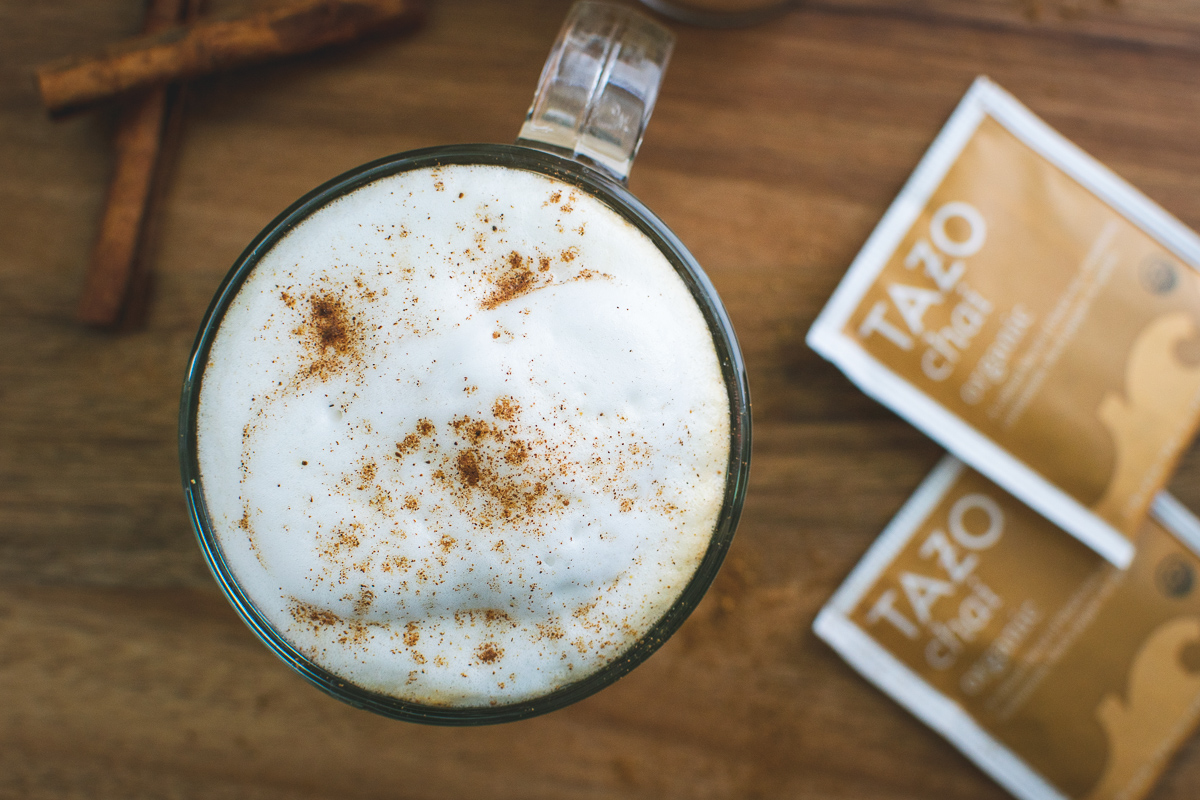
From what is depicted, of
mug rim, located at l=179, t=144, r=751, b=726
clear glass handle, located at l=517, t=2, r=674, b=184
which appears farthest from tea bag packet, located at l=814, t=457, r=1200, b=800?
clear glass handle, located at l=517, t=2, r=674, b=184

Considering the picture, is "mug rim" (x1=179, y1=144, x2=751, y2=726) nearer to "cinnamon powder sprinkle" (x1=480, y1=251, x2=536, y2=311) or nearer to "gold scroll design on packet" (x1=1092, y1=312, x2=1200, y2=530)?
"cinnamon powder sprinkle" (x1=480, y1=251, x2=536, y2=311)

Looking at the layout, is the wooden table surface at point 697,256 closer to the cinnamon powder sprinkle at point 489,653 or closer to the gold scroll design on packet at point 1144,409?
the gold scroll design on packet at point 1144,409

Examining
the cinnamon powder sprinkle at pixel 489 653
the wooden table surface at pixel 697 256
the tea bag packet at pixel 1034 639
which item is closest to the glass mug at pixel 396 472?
the cinnamon powder sprinkle at pixel 489 653

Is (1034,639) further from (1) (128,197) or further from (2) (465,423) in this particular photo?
(1) (128,197)

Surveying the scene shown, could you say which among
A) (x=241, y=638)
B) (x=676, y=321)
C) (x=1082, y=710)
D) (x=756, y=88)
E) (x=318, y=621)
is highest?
(x=756, y=88)

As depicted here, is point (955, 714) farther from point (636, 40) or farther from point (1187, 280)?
point (636, 40)

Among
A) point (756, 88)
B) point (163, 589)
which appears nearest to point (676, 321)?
point (756, 88)
